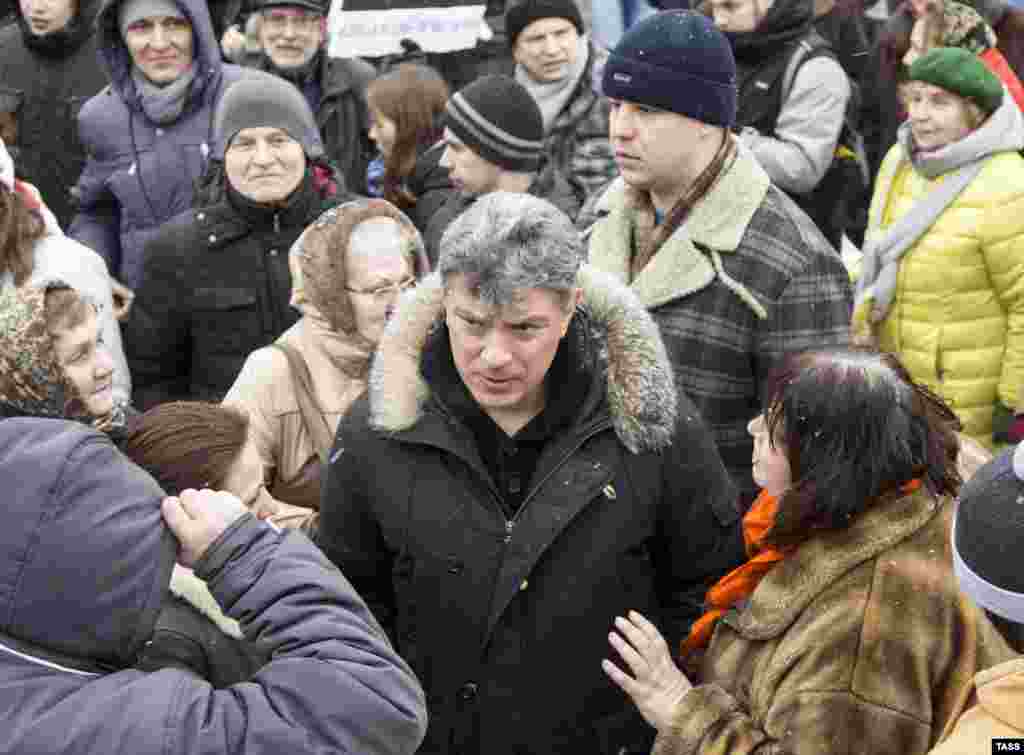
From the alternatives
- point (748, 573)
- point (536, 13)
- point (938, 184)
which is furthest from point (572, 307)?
point (536, 13)

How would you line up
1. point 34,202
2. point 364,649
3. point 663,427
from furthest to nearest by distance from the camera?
1. point 34,202
2. point 663,427
3. point 364,649

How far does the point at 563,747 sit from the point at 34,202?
261 cm

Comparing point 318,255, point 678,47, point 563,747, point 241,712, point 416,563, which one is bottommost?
point 563,747

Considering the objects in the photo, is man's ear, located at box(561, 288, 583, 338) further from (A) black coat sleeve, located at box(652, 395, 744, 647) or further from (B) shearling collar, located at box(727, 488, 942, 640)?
(B) shearling collar, located at box(727, 488, 942, 640)

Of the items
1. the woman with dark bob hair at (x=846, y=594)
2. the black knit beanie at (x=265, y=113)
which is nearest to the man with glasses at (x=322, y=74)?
the black knit beanie at (x=265, y=113)

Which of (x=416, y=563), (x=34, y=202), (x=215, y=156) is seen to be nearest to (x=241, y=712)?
(x=416, y=563)

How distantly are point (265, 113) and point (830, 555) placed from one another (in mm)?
2815

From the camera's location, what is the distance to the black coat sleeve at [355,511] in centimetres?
303

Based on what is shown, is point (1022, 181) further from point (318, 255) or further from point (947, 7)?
point (318, 255)

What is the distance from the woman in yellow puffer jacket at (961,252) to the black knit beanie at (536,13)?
5.41ft

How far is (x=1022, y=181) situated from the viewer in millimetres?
4906

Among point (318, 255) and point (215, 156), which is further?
point (215, 156)

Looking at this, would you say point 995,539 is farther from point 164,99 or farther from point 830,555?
point 164,99

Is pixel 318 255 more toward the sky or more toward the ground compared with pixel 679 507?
more toward the sky
